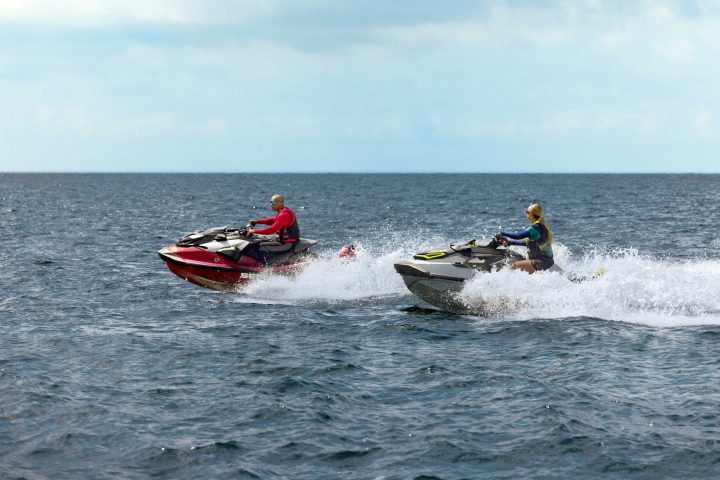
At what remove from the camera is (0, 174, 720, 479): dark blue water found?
880 centimetres

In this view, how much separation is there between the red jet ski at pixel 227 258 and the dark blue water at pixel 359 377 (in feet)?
1.30

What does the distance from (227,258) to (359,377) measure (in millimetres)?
7558

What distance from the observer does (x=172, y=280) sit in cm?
2175

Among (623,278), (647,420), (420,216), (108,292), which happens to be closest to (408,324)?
(623,278)

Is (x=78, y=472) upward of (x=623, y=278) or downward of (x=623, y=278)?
downward

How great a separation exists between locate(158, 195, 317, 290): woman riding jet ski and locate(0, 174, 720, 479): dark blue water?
424 mm

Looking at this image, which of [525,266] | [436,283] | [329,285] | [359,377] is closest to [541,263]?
[525,266]

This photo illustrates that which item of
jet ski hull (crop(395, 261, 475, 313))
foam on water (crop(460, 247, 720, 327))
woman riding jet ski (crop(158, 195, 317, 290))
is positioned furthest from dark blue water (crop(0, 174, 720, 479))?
woman riding jet ski (crop(158, 195, 317, 290))

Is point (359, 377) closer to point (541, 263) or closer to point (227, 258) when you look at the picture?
point (541, 263)

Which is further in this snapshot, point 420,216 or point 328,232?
point 420,216

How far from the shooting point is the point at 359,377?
11859 mm

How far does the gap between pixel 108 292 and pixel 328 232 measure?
65.4ft

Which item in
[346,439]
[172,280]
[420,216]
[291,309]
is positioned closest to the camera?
[346,439]

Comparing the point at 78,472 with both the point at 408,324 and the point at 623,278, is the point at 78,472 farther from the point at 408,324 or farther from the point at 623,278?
the point at 623,278
